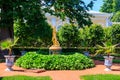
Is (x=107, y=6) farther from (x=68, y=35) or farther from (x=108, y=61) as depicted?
(x=108, y=61)

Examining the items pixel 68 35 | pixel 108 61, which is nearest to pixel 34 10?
pixel 108 61

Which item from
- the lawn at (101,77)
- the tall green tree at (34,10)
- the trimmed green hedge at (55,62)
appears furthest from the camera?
the tall green tree at (34,10)

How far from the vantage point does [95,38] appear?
28.3 metres

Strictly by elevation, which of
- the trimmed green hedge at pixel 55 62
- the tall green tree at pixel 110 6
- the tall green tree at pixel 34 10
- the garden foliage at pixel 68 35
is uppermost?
the tall green tree at pixel 110 6

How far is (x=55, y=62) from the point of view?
1609 cm

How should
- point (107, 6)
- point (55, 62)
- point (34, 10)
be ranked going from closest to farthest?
point (55, 62) < point (34, 10) < point (107, 6)

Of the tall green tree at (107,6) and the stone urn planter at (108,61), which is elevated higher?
the tall green tree at (107,6)

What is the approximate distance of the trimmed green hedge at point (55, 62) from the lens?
52.4 feet

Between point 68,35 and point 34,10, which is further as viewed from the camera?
point 68,35

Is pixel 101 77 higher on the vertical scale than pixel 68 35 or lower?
lower

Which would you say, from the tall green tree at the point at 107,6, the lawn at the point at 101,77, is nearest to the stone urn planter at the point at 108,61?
the lawn at the point at 101,77

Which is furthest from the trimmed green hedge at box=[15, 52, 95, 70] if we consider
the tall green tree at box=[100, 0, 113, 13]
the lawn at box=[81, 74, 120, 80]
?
the tall green tree at box=[100, 0, 113, 13]

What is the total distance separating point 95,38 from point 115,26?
7.11ft

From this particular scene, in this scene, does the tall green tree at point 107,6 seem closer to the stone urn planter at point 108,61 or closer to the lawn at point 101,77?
the stone urn planter at point 108,61
